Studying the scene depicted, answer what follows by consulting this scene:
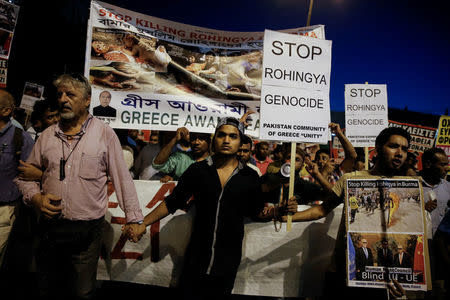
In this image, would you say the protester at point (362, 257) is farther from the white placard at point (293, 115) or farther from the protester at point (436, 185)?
the protester at point (436, 185)

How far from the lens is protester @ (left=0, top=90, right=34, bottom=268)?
2767 millimetres

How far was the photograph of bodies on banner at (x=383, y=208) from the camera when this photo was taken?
6.83 ft

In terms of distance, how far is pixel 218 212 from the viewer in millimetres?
2143

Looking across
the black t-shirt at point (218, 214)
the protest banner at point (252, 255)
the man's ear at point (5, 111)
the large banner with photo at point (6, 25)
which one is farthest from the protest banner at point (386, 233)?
the large banner with photo at point (6, 25)

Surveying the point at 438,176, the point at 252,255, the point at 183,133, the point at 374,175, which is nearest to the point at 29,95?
the point at 183,133

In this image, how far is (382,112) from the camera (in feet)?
14.3

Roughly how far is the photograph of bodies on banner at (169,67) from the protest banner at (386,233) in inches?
92.9

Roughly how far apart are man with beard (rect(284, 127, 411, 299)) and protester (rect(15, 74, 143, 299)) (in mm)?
1614

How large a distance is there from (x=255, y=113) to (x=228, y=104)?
1.37 feet

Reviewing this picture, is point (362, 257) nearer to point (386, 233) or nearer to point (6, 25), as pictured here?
point (386, 233)

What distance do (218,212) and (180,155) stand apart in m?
1.65

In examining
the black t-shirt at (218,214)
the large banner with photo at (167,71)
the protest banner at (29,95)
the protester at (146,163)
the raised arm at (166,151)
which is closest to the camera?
the black t-shirt at (218,214)

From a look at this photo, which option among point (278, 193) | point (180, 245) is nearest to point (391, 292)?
point (278, 193)

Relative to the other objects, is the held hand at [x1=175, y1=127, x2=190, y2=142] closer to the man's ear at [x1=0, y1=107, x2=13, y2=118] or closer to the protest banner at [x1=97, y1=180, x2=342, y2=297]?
the protest banner at [x1=97, y1=180, x2=342, y2=297]
